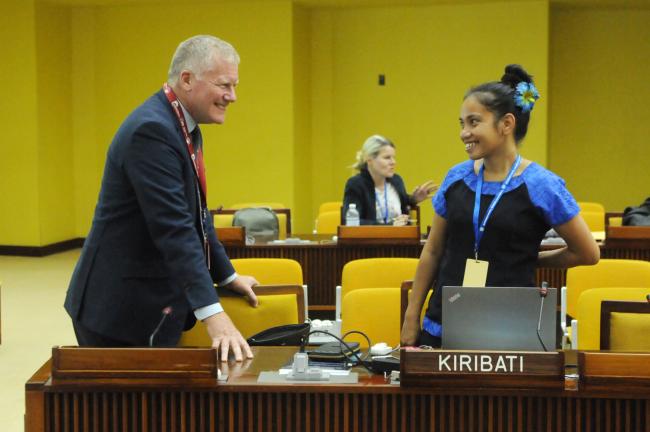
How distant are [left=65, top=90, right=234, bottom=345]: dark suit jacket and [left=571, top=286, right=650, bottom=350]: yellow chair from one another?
6.01ft

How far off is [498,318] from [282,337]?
0.75 meters

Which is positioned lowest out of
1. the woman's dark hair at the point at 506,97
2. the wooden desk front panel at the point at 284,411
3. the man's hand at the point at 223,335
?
the wooden desk front panel at the point at 284,411

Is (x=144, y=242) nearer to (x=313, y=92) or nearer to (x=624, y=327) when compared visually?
(x=624, y=327)

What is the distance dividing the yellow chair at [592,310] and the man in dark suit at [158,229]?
1.73 metres

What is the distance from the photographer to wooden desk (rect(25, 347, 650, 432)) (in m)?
2.54

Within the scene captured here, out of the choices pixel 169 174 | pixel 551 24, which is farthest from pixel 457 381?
pixel 551 24

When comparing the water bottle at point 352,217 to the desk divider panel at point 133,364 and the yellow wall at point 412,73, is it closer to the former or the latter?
the desk divider panel at point 133,364

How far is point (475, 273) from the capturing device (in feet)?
9.98

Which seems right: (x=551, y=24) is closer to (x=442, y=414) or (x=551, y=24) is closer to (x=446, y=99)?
(x=446, y=99)

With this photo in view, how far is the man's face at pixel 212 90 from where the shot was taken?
2.80m

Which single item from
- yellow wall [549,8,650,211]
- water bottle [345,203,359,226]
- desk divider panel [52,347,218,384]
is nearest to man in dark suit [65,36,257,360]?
desk divider panel [52,347,218,384]

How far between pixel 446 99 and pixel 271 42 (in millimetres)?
2205

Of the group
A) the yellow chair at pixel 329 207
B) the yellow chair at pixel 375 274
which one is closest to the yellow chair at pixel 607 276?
the yellow chair at pixel 375 274

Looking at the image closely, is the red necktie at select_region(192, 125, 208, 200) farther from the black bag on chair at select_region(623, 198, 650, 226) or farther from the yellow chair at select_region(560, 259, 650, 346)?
the black bag on chair at select_region(623, 198, 650, 226)
